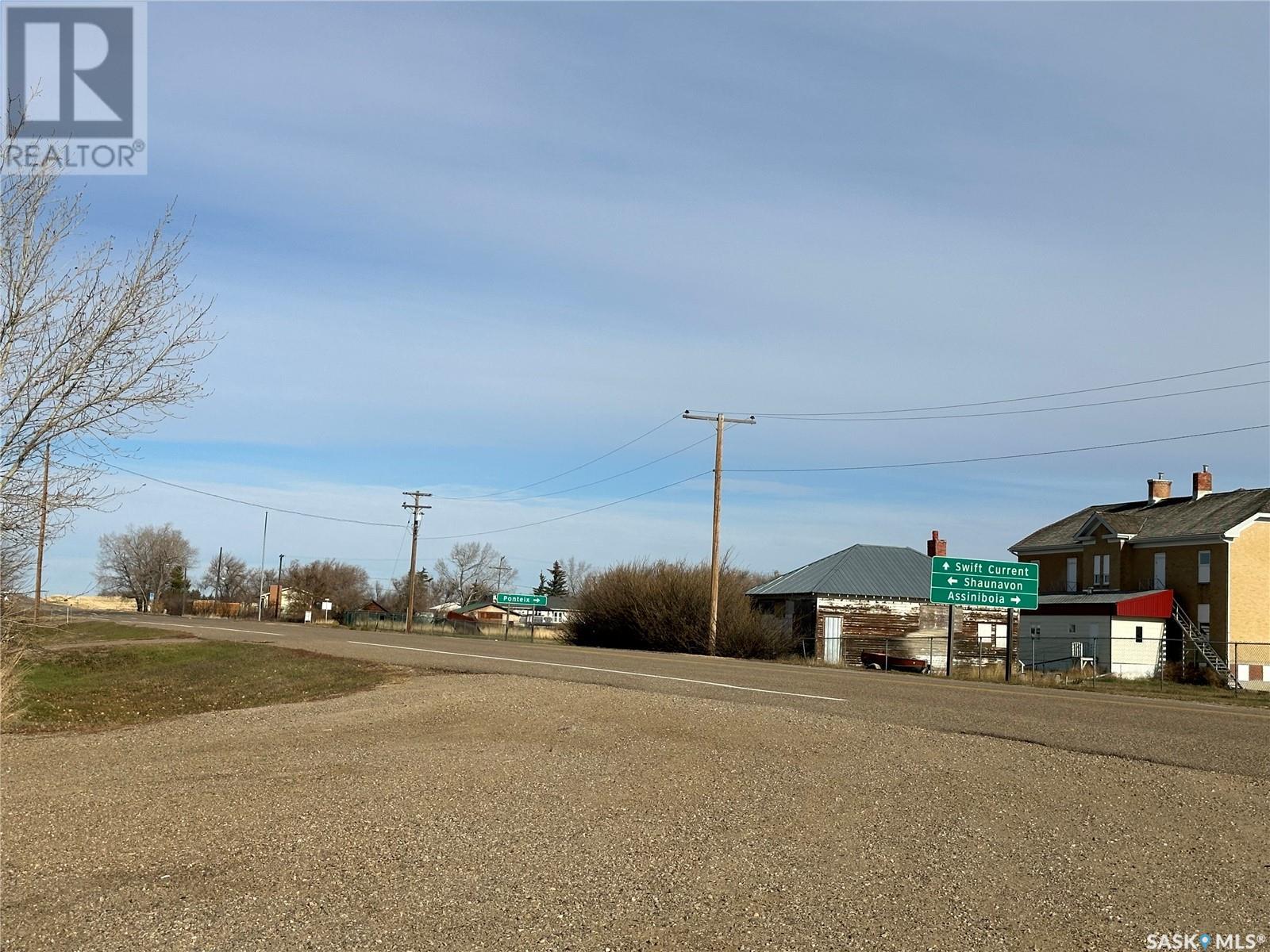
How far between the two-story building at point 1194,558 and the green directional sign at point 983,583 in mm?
17841

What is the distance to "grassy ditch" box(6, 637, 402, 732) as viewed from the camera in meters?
20.4

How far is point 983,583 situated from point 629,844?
91.9 ft

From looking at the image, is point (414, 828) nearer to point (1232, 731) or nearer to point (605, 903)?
point (605, 903)

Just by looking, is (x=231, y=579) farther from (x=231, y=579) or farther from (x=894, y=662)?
(x=894, y=662)

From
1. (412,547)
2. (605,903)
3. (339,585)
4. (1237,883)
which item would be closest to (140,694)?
(605,903)

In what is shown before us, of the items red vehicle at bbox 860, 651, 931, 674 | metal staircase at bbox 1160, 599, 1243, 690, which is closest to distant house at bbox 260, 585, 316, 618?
red vehicle at bbox 860, 651, 931, 674

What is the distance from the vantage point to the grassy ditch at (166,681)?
803 inches

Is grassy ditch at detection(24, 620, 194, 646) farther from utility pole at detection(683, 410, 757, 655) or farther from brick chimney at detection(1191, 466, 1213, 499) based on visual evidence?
brick chimney at detection(1191, 466, 1213, 499)

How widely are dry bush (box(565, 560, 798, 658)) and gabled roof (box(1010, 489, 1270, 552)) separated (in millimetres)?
21472

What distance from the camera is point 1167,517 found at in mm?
59906

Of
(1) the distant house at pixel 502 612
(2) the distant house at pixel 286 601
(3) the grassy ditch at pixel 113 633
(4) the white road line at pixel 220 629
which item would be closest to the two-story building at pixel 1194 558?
Answer: (4) the white road line at pixel 220 629

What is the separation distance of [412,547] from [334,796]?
64021 millimetres

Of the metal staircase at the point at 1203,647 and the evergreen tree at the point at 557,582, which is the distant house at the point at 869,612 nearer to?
the metal staircase at the point at 1203,647

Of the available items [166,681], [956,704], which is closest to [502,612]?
[166,681]
